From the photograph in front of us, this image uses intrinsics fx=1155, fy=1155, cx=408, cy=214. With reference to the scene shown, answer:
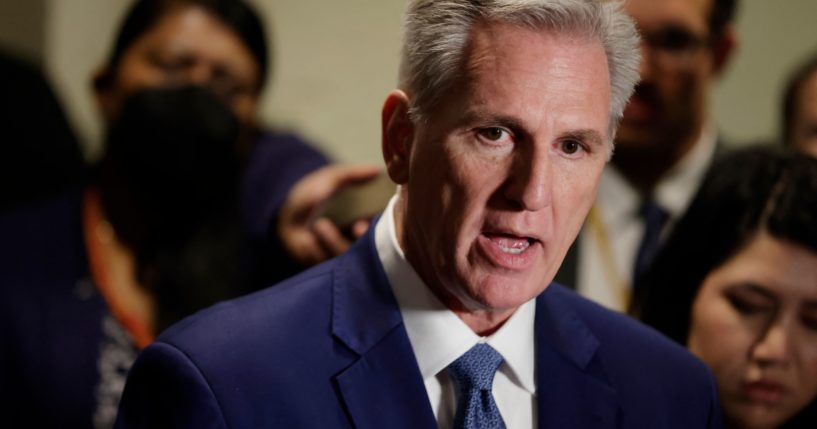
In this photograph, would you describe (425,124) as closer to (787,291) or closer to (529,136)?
(529,136)

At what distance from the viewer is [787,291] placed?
1.56 metres

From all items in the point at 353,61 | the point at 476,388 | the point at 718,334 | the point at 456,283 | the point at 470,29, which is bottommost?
the point at 353,61

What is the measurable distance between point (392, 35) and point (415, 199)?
202 centimetres

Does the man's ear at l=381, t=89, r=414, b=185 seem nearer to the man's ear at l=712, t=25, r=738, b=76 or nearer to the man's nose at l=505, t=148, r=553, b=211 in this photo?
the man's nose at l=505, t=148, r=553, b=211

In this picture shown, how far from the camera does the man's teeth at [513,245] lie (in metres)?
1.17

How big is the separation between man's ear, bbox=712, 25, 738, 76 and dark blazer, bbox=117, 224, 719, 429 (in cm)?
110

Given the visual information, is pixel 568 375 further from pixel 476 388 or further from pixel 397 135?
pixel 397 135

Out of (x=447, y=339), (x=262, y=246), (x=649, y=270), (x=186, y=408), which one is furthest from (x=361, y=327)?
(x=262, y=246)

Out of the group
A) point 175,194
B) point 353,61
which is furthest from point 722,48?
point 353,61

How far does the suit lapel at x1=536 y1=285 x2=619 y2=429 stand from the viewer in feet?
4.29

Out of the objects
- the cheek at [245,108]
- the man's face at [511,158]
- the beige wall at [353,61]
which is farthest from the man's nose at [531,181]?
the beige wall at [353,61]

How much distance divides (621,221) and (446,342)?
0.99 m

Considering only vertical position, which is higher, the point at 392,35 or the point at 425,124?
the point at 425,124

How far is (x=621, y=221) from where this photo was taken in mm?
2180
